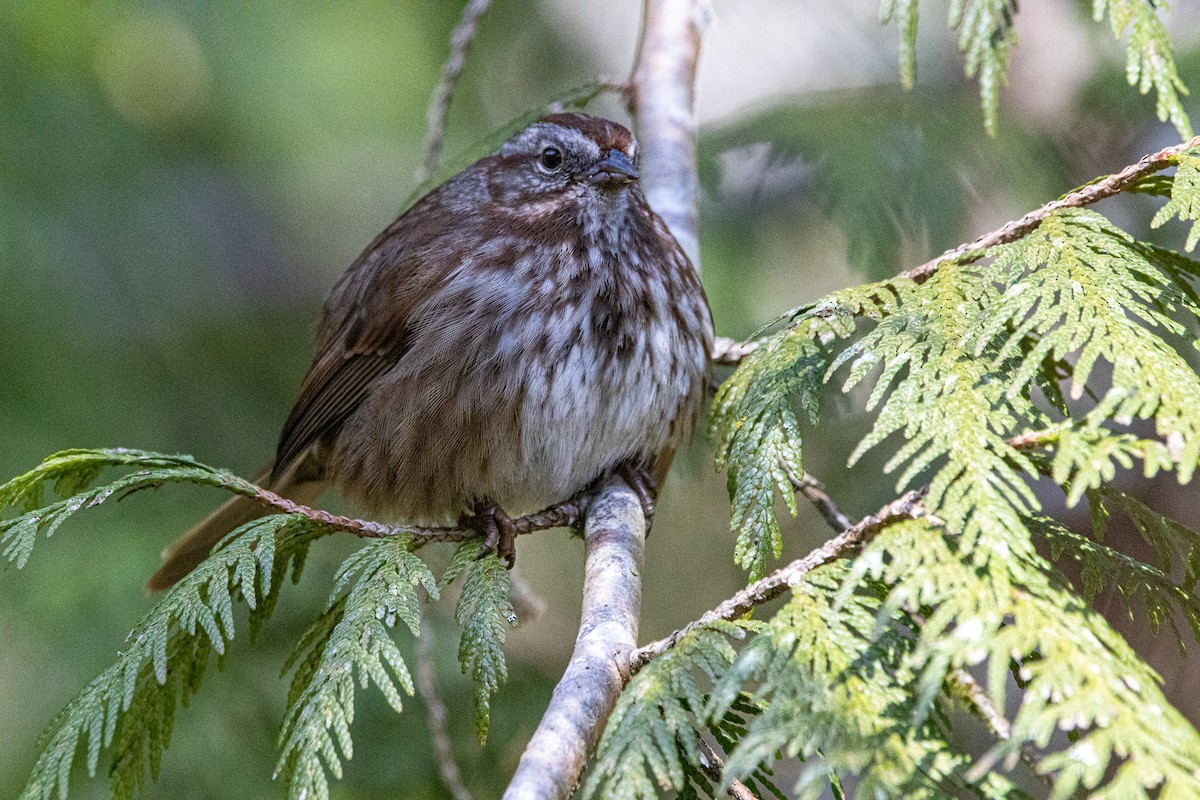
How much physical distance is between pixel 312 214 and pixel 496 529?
3374 mm

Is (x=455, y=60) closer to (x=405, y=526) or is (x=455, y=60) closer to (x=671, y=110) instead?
(x=671, y=110)

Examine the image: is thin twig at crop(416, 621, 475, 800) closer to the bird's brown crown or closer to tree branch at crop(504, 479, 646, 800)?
tree branch at crop(504, 479, 646, 800)

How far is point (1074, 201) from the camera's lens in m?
1.76

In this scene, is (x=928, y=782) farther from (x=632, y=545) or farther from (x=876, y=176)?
(x=876, y=176)

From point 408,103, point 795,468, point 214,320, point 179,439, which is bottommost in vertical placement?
point 795,468

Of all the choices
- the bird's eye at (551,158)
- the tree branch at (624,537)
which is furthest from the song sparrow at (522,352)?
the tree branch at (624,537)

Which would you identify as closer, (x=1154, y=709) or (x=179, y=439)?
(x=1154, y=709)

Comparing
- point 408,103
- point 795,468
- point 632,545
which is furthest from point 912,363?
point 408,103

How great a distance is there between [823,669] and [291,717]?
0.81 metres

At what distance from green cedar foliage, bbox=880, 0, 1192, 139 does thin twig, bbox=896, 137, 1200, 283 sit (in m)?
0.09

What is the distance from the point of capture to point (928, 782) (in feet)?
3.94

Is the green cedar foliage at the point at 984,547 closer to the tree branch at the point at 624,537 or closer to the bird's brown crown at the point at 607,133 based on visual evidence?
the tree branch at the point at 624,537

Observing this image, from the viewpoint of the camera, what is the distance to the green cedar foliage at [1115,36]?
181 centimetres

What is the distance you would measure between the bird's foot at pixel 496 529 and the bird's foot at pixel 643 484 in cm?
33
